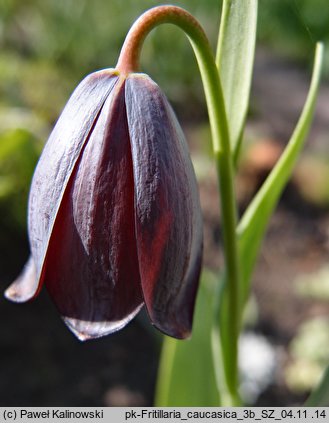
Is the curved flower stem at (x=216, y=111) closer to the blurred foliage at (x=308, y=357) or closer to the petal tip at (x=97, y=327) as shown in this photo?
the petal tip at (x=97, y=327)

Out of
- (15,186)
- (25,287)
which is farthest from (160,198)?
(15,186)

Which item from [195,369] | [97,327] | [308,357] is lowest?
[308,357]

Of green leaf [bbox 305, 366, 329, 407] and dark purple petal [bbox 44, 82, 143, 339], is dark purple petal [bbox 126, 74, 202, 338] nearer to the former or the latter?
dark purple petal [bbox 44, 82, 143, 339]

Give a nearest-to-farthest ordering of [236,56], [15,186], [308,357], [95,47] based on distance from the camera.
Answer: [236,56] → [308,357] → [15,186] → [95,47]

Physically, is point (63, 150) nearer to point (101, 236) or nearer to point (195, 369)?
point (101, 236)

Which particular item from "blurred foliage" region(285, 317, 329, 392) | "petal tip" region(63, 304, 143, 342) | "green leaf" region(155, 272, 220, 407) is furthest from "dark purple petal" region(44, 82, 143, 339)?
"blurred foliage" region(285, 317, 329, 392)

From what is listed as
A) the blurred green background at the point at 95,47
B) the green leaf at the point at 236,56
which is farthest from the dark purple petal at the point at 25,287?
the blurred green background at the point at 95,47
